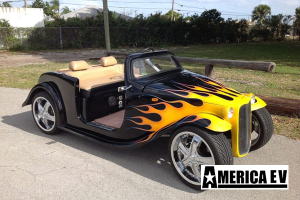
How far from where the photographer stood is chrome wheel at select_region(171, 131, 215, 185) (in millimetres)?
3359

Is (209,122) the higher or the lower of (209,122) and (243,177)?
the higher

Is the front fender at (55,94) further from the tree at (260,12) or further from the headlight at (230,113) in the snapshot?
the tree at (260,12)

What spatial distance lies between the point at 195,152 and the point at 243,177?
70 cm

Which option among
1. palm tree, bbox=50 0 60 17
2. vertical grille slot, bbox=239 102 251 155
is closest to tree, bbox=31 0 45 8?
palm tree, bbox=50 0 60 17

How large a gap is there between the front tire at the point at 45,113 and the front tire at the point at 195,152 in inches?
91.9

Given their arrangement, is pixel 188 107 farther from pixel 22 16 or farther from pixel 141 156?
pixel 22 16

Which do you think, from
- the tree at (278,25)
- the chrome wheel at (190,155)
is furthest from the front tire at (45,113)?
the tree at (278,25)

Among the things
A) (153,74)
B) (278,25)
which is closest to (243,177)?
(153,74)

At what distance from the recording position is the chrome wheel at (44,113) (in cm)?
502

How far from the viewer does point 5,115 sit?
245 inches

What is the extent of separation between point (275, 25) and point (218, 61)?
30615 mm

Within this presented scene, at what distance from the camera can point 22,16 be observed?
29.9m

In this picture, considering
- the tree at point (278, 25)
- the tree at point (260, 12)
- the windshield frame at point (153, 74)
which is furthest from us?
the tree at point (260, 12)

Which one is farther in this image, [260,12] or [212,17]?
[260,12]
